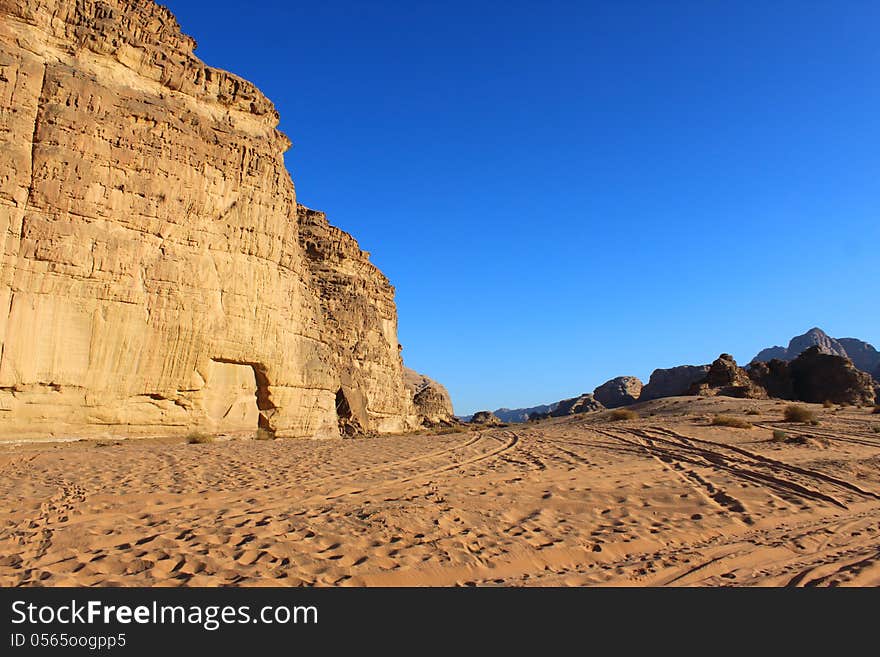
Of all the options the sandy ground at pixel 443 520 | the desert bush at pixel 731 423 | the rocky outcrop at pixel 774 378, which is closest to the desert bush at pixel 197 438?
the sandy ground at pixel 443 520

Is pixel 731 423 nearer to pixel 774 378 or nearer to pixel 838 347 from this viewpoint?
pixel 774 378

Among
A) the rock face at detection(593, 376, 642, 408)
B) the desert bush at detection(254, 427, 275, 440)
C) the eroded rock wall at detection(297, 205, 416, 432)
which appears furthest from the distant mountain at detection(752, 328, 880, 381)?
the desert bush at detection(254, 427, 275, 440)

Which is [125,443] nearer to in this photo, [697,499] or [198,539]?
[198,539]

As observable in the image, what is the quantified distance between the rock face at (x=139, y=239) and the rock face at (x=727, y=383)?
94.7 ft

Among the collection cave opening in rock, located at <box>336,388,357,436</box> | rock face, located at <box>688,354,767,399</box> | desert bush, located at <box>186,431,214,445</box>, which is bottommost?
desert bush, located at <box>186,431,214,445</box>

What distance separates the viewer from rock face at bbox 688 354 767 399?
36844 millimetres

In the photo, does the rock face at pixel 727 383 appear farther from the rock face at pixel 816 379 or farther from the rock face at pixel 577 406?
the rock face at pixel 577 406

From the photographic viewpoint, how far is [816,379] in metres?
41.2

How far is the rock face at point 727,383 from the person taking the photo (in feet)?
121

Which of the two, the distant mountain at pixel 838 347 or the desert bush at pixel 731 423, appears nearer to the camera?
the desert bush at pixel 731 423

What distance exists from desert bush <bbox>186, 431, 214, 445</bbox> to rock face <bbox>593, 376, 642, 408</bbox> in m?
60.7

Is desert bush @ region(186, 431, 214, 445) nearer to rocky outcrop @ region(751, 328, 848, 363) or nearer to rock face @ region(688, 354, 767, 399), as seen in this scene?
rock face @ region(688, 354, 767, 399)

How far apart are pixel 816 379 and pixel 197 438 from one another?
44.3 meters
